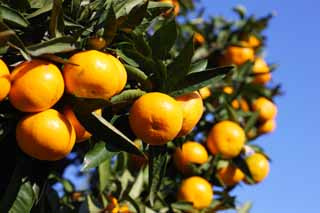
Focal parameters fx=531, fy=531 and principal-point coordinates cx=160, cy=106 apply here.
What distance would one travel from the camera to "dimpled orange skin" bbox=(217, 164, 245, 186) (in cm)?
306

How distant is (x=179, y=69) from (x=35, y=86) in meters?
0.51

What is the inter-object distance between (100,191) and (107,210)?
0.56 feet

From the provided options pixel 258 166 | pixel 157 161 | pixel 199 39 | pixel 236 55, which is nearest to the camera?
pixel 157 161

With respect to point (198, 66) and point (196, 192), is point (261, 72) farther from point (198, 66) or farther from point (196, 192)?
point (198, 66)

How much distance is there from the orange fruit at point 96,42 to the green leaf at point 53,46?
0.28ft

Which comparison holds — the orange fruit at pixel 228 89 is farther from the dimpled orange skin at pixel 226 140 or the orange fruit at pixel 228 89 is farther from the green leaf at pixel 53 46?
the green leaf at pixel 53 46

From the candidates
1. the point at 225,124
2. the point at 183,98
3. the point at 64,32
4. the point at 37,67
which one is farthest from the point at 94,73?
the point at 225,124

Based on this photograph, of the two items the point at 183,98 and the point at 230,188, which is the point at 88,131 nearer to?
the point at 183,98

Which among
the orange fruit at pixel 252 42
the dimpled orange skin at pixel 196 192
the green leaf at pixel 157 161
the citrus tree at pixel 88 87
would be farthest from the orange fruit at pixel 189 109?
the orange fruit at pixel 252 42

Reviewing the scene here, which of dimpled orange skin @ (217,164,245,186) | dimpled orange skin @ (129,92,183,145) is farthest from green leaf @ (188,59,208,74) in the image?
dimpled orange skin @ (217,164,245,186)

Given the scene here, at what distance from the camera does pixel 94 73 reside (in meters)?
1.47

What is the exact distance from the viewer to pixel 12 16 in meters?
1.51

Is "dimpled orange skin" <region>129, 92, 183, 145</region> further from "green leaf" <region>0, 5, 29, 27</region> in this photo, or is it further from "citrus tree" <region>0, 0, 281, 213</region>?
"green leaf" <region>0, 5, 29, 27</region>

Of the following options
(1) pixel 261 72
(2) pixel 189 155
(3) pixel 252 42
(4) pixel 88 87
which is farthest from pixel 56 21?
(3) pixel 252 42
